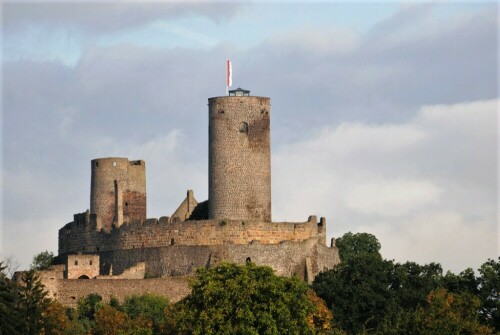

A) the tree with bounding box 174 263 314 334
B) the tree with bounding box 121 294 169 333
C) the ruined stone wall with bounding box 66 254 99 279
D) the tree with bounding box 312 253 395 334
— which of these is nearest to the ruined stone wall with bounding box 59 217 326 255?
the ruined stone wall with bounding box 66 254 99 279

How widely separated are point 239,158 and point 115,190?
25.0 feet

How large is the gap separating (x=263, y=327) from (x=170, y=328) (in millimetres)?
5301

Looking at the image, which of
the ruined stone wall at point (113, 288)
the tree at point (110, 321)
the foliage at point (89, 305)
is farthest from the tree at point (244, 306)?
the ruined stone wall at point (113, 288)

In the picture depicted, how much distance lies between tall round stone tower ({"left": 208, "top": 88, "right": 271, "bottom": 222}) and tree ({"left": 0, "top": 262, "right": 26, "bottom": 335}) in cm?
1750

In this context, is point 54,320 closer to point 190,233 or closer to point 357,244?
point 190,233

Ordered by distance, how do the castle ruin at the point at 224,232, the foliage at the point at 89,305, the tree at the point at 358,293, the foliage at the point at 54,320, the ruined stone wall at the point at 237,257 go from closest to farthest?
the foliage at the point at 54,320, the tree at the point at 358,293, the foliage at the point at 89,305, the ruined stone wall at the point at 237,257, the castle ruin at the point at 224,232

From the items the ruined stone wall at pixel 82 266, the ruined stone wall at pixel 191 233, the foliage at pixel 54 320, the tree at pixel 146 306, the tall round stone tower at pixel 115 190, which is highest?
the tall round stone tower at pixel 115 190

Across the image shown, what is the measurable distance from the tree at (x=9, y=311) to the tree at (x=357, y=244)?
101ft

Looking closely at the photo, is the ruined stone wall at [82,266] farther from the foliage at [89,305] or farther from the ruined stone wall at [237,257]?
the foliage at [89,305]

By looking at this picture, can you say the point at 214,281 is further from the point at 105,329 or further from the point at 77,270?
the point at 77,270

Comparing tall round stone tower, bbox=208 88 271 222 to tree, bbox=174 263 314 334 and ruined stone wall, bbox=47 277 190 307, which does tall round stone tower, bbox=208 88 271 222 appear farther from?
tree, bbox=174 263 314 334

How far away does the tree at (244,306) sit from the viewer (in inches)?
3728

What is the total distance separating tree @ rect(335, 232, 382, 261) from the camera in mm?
127812

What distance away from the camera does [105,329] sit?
10250 cm
